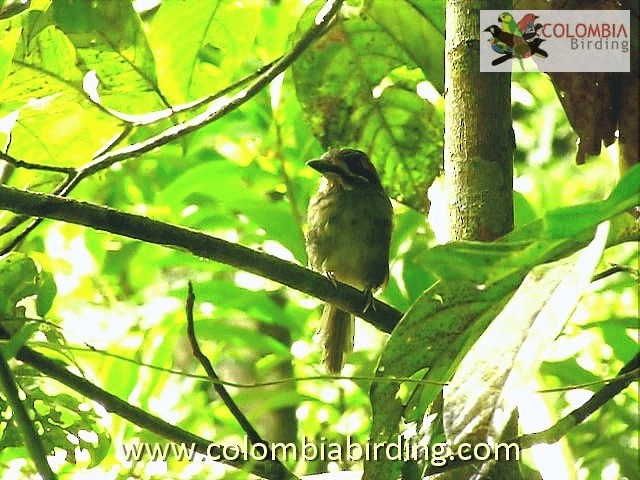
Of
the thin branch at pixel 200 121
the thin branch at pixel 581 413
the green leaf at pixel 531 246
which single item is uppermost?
the thin branch at pixel 200 121

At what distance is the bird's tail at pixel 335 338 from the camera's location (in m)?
1.87

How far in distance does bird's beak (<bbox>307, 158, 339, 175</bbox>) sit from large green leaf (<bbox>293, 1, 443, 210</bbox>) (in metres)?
0.62

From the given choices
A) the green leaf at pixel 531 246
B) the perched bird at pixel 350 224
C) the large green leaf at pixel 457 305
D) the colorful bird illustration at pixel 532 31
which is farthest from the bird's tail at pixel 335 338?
the green leaf at pixel 531 246

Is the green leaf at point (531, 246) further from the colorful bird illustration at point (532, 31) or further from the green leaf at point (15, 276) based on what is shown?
the colorful bird illustration at point (532, 31)

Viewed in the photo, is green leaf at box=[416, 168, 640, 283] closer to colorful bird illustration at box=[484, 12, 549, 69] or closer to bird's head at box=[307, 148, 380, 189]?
colorful bird illustration at box=[484, 12, 549, 69]

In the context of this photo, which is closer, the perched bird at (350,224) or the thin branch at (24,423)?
the thin branch at (24,423)

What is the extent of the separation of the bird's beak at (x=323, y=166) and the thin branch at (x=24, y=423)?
4.44 ft

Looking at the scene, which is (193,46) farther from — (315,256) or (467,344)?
(315,256)

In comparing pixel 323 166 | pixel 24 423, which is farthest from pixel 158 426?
pixel 323 166

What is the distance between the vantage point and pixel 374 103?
4.71 ft

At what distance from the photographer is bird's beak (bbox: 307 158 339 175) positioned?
2.14m

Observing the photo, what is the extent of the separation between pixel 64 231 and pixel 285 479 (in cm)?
128

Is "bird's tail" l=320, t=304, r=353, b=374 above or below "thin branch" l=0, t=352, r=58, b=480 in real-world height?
above

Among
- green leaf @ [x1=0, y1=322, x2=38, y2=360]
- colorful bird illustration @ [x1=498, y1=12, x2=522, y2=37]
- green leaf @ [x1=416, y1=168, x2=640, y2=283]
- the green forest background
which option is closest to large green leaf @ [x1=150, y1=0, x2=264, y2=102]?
the green forest background
